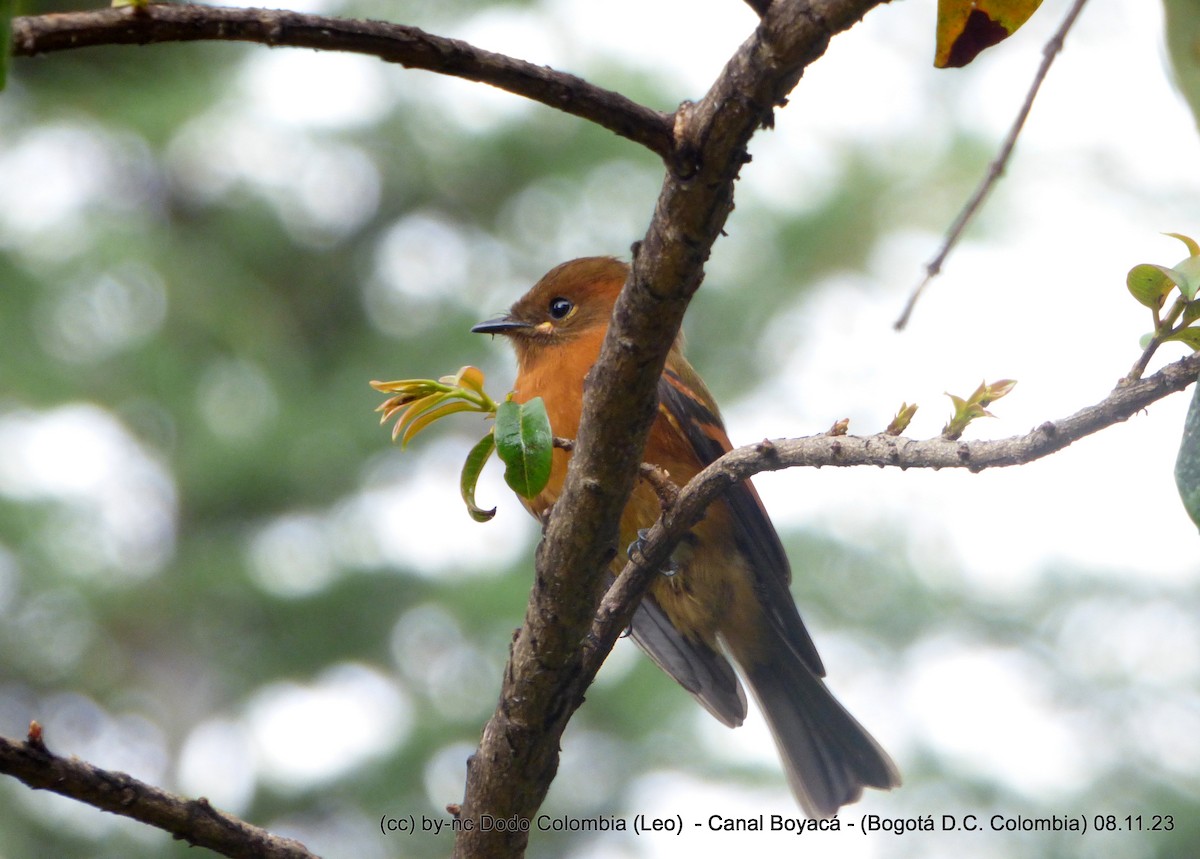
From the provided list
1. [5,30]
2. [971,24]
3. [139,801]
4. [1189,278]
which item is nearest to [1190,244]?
[1189,278]

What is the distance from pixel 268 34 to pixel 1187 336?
4.23 feet

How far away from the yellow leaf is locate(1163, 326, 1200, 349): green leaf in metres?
0.48

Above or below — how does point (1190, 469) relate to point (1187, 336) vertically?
below

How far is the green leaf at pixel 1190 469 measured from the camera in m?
1.34

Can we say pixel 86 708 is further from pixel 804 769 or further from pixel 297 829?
pixel 804 769

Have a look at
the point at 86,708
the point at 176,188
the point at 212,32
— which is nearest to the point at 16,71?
the point at 176,188

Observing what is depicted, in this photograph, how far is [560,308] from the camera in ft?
15.4

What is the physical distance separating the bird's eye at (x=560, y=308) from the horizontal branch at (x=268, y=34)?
10.5 feet

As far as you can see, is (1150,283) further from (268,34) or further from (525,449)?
(268,34)

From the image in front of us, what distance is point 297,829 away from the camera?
10156 mm

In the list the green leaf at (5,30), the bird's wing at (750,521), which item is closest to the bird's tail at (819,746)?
the bird's wing at (750,521)

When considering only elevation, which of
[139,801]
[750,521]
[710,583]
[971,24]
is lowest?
[139,801]

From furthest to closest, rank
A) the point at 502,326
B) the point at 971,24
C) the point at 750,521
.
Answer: the point at 502,326 → the point at 750,521 → the point at 971,24

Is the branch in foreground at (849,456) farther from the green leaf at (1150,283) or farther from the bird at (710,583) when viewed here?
the bird at (710,583)
